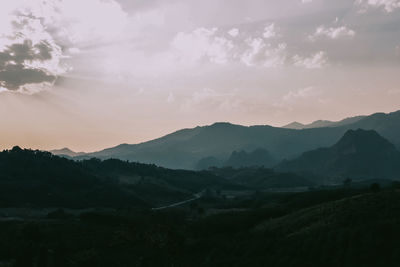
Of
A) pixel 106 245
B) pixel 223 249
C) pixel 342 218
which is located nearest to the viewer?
pixel 342 218

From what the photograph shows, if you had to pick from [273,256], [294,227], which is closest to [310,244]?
[273,256]

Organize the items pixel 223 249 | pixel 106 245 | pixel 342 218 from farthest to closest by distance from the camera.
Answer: pixel 106 245, pixel 223 249, pixel 342 218

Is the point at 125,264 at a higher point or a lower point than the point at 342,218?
lower

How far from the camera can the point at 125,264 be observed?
75312 millimetres

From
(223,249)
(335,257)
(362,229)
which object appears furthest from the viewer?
(223,249)

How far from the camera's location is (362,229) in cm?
6259

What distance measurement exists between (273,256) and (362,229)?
1618cm

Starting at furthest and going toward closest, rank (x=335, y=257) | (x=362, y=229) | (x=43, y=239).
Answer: (x=43, y=239) < (x=362, y=229) < (x=335, y=257)

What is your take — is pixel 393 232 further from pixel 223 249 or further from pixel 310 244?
pixel 223 249

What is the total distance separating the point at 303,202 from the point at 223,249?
7810 centimetres

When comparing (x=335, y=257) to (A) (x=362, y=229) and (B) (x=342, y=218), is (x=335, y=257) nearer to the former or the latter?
(A) (x=362, y=229)

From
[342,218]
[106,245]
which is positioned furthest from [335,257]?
[106,245]

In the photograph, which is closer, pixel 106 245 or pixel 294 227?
pixel 294 227

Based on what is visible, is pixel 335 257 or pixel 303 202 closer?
pixel 335 257
